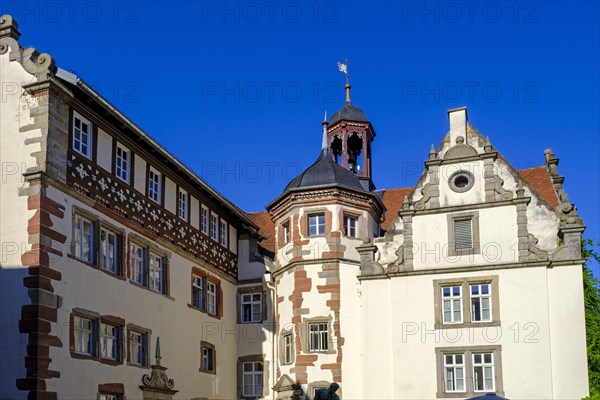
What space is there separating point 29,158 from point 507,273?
14.8 m

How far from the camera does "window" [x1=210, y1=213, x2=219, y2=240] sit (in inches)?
1184

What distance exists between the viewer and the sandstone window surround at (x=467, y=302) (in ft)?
86.0

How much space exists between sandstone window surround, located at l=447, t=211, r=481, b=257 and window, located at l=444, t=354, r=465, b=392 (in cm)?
330

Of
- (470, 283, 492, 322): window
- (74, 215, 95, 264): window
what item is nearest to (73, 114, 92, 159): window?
(74, 215, 95, 264): window

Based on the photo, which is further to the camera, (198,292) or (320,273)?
(320,273)

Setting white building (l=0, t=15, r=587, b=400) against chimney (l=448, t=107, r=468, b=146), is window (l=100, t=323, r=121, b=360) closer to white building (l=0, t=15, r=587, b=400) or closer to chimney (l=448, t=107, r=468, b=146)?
white building (l=0, t=15, r=587, b=400)

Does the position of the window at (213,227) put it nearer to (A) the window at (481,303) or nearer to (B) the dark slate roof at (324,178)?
(B) the dark slate roof at (324,178)

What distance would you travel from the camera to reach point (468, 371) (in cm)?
2597

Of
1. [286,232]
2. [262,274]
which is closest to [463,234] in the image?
[286,232]

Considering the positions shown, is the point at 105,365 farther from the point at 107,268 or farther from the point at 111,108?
the point at 111,108

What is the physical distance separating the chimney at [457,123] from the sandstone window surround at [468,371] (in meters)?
7.00

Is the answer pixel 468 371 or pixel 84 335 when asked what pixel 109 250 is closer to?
pixel 84 335

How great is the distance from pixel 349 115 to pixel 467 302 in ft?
37.8

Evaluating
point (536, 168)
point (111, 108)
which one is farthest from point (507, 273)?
point (111, 108)
